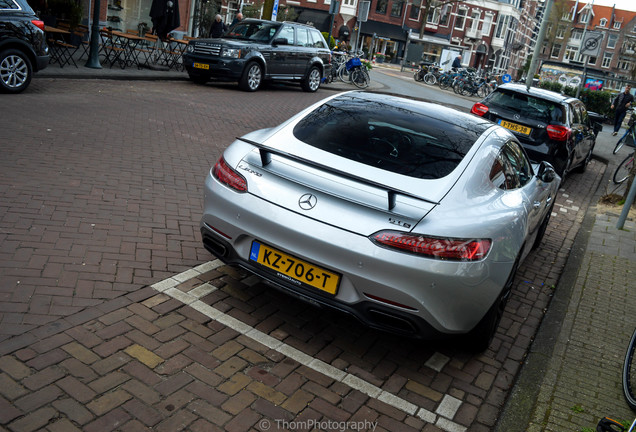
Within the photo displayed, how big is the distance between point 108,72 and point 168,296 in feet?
38.1

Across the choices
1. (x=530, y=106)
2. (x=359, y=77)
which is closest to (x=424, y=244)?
(x=530, y=106)

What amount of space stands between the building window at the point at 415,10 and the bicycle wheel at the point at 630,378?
208 feet

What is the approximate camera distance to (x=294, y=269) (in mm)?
3529

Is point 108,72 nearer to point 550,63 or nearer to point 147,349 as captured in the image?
point 147,349

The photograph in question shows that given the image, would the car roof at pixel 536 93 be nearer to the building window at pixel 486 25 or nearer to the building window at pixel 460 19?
the building window at pixel 460 19

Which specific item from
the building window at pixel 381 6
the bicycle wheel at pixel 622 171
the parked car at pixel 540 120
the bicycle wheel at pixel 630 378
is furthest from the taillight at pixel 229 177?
the building window at pixel 381 6

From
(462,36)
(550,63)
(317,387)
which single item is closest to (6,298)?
(317,387)

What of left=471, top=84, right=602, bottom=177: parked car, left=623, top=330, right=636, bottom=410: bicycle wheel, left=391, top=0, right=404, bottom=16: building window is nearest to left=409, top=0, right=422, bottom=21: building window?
left=391, top=0, right=404, bottom=16: building window

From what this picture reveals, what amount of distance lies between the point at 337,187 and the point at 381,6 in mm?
62057

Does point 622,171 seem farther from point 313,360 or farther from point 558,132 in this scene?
point 313,360

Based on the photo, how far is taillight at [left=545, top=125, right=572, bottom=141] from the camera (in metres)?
9.48

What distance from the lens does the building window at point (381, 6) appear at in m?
60.9

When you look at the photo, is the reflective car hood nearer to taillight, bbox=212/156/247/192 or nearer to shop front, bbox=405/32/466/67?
taillight, bbox=212/156/247/192

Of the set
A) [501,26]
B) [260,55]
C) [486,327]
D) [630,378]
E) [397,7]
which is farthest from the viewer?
[501,26]
